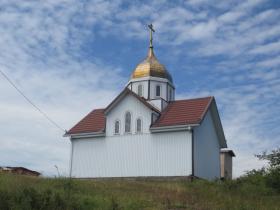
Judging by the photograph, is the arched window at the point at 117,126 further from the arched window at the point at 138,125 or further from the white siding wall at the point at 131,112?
the arched window at the point at 138,125

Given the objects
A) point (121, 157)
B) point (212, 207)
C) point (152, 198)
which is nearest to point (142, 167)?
point (121, 157)

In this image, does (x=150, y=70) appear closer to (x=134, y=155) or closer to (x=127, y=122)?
(x=127, y=122)

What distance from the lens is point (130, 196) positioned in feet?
60.3

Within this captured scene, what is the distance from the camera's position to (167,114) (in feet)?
104

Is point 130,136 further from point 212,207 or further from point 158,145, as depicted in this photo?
point 212,207

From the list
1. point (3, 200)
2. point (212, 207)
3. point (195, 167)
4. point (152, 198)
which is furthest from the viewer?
point (195, 167)

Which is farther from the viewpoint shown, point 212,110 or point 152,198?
point 212,110

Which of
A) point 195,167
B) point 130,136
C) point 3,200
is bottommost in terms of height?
point 3,200

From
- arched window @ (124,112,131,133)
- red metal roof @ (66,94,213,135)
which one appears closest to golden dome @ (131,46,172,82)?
red metal roof @ (66,94,213,135)

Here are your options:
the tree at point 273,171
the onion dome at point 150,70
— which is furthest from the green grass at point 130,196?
the onion dome at point 150,70

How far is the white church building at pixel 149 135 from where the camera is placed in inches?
Answer: 1169

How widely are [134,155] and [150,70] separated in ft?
22.9

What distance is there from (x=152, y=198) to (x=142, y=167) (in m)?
12.2

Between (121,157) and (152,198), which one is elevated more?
(121,157)
